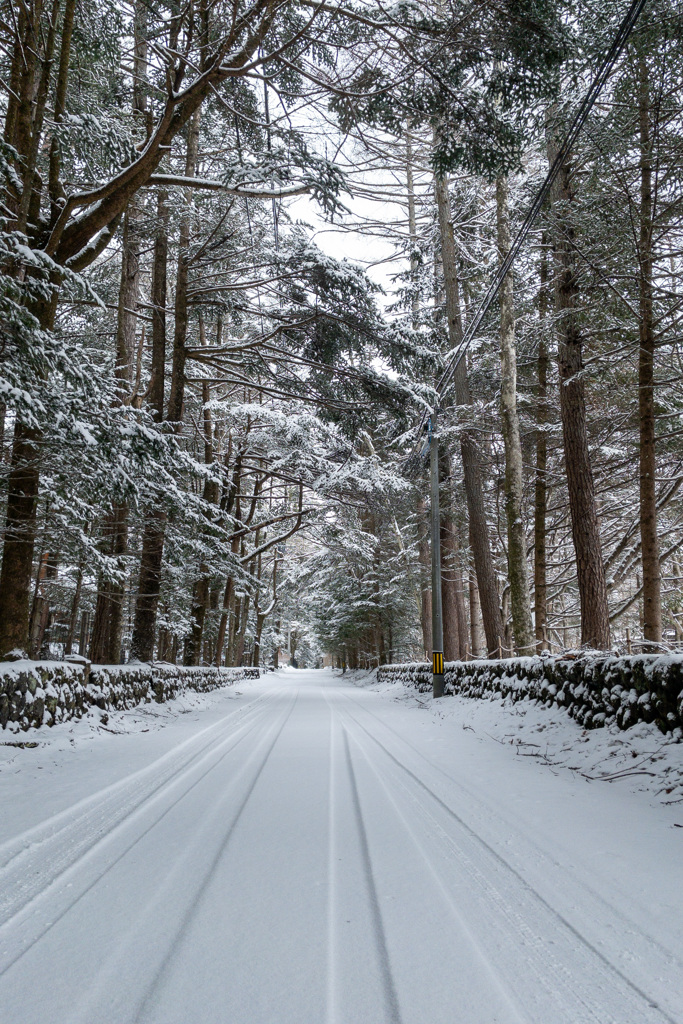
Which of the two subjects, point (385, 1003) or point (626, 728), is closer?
point (385, 1003)

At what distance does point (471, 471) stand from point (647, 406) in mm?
5774

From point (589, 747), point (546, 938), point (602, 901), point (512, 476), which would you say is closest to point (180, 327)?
point (512, 476)

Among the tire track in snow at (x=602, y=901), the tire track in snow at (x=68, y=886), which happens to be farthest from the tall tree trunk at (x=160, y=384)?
the tire track in snow at (x=602, y=901)

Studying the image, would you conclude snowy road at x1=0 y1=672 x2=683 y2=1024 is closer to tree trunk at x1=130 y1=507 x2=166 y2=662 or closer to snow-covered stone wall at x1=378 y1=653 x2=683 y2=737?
snow-covered stone wall at x1=378 y1=653 x2=683 y2=737

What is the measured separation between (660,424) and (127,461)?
9.05m

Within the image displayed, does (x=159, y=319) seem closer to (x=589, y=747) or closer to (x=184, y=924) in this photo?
(x=589, y=747)

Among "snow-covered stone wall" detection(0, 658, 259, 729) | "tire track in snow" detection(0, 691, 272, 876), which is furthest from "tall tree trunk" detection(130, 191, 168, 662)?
"tire track in snow" detection(0, 691, 272, 876)

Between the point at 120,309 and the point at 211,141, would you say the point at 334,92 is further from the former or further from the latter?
the point at 211,141

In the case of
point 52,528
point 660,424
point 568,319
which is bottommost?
point 52,528

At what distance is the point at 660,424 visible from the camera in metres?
10.4

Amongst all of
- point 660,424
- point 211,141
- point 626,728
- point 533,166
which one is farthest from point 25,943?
point 533,166

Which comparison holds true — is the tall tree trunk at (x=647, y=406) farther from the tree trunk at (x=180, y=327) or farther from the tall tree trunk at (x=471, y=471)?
the tree trunk at (x=180, y=327)

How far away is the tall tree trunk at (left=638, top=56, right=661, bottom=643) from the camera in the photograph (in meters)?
7.75

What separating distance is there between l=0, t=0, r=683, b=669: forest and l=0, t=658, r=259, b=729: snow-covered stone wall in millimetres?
654
